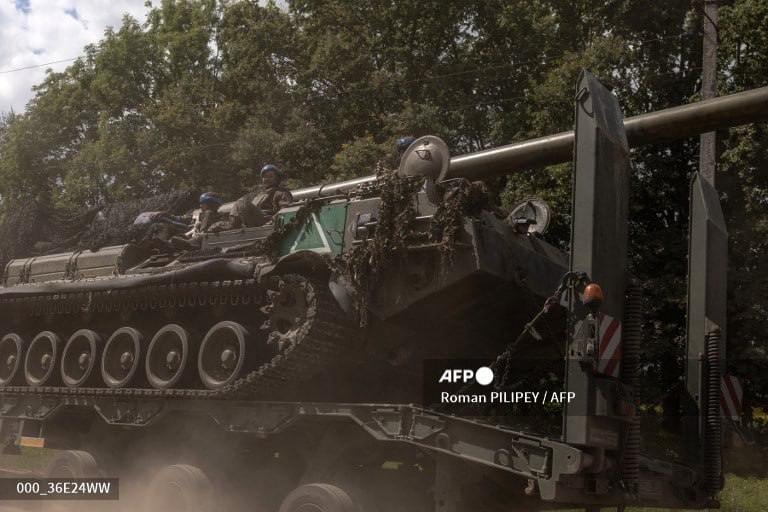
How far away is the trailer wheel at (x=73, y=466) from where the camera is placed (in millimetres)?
10555

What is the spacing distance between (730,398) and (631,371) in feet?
7.03

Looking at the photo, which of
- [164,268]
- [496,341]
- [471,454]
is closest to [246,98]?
[164,268]

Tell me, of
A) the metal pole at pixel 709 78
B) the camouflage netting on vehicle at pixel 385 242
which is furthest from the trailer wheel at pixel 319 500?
the metal pole at pixel 709 78

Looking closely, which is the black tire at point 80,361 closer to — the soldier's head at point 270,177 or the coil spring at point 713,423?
the soldier's head at point 270,177

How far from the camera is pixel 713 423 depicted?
7.94 metres

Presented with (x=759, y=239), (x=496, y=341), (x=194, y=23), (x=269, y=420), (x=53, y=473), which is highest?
(x=194, y=23)

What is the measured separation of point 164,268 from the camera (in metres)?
10.5

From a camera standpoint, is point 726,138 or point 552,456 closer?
point 552,456

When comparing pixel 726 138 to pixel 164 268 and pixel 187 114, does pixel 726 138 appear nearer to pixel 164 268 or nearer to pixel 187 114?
pixel 164 268

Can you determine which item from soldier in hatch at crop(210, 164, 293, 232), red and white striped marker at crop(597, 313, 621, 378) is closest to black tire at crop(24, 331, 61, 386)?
soldier in hatch at crop(210, 164, 293, 232)

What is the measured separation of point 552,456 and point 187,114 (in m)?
23.8

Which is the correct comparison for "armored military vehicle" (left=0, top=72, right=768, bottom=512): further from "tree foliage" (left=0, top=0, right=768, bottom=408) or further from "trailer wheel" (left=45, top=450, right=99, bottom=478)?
"tree foliage" (left=0, top=0, right=768, bottom=408)

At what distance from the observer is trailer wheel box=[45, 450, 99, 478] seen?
10555 millimetres

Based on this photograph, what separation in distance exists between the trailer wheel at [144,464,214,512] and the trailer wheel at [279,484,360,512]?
129 cm
